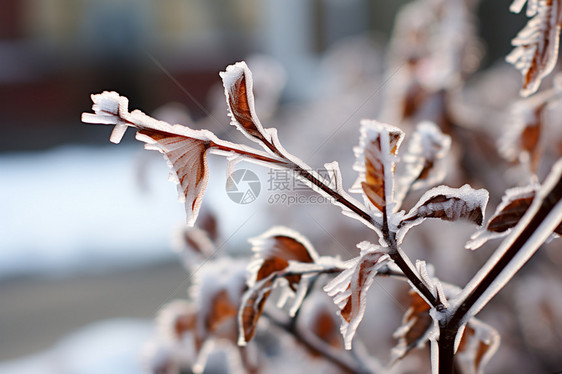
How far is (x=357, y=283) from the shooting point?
0.25 metres

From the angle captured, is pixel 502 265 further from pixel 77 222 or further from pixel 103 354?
pixel 77 222

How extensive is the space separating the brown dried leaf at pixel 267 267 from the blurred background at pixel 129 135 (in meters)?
0.11

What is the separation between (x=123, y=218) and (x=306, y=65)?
250cm

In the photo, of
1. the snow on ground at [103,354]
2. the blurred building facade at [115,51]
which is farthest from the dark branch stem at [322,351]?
the blurred building facade at [115,51]

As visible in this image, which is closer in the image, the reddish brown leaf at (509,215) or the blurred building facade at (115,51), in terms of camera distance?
the reddish brown leaf at (509,215)

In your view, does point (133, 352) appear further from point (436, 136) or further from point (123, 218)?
point (123, 218)

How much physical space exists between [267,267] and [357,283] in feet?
0.22

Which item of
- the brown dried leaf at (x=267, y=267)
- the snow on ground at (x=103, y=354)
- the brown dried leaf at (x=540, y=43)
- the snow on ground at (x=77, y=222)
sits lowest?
the snow on ground at (x=77, y=222)

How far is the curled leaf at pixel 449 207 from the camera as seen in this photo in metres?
0.26

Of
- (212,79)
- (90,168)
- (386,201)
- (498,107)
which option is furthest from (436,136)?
(212,79)

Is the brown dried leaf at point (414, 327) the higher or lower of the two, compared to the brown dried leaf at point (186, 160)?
lower

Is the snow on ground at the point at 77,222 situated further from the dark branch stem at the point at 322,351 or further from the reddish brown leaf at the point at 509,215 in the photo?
the reddish brown leaf at the point at 509,215

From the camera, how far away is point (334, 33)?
15.8 ft

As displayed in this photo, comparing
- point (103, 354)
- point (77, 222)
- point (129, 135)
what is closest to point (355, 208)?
point (103, 354)
